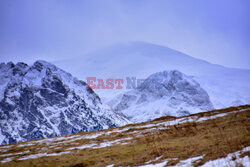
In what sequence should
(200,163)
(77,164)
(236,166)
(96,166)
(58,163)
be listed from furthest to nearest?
(58,163)
(77,164)
(96,166)
(200,163)
(236,166)

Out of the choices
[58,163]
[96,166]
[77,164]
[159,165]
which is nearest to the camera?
[159,165]

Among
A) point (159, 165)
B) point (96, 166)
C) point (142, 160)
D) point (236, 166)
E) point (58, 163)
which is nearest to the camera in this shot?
point (236, 166)

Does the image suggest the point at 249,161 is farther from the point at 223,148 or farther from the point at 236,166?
the point at 223,148

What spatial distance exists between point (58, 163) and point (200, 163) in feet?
52.9

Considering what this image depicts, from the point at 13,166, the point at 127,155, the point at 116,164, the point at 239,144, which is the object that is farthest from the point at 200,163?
the point at 13,166

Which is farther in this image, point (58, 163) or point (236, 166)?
point (58, 163)

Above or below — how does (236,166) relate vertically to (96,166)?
above

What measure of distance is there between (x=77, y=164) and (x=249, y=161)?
1604cm

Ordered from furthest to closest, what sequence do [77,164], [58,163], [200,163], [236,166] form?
[58,163] < [77,164] < [200,163] < [236,166]

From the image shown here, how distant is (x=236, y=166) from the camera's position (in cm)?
1269

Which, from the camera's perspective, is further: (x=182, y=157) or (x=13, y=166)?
(x=13, y=166)

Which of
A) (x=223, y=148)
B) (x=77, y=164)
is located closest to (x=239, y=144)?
(x=223, y=148)

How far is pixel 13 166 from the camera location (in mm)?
26344

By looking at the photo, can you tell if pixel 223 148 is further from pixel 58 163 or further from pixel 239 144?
pixel 58 163
